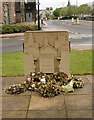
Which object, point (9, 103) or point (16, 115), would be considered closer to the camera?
point (16, 115)

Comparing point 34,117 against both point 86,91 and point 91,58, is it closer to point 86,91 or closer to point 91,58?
point 86,91

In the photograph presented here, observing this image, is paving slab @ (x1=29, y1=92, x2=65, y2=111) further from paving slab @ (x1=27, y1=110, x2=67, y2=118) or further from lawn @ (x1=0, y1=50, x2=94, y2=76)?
lawn @ (x1=0, y1=50, x2=94, y2=76)

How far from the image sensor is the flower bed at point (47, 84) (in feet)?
23.5

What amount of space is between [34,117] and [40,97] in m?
1.35

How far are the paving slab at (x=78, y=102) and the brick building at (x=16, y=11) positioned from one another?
3232 centimetres

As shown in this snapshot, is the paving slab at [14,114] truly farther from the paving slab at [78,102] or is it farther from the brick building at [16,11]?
the brick building at [16,11]

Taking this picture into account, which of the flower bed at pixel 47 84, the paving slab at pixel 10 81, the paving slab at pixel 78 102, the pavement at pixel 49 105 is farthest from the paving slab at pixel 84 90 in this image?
the paving slab at pixel 10 81

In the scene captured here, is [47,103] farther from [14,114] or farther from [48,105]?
[14,114]

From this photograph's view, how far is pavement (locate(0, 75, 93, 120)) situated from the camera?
5.77 m

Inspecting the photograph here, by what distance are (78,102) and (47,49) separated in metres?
2.45

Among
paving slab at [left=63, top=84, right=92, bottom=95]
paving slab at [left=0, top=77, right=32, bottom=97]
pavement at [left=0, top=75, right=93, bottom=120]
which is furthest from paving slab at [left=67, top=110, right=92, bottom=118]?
paving slab at [left=0, top=77, right=32, bottom=97]

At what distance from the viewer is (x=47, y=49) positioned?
8.45 metres

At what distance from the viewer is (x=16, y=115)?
5.75m

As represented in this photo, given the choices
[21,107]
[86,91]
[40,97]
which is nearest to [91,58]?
[86,91]
